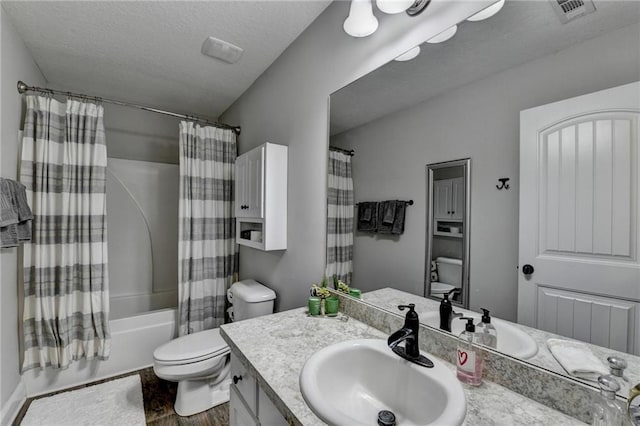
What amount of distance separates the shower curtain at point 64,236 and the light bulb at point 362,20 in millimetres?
1989

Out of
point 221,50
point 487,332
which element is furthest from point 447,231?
point 221,50

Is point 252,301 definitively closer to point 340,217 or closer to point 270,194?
point 270,194

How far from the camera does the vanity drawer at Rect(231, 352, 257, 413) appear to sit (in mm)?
938

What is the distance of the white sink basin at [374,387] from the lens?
0.66m

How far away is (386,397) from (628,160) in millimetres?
876

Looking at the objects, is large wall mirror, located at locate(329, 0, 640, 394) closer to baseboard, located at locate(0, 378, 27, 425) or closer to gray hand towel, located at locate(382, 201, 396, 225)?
gray hand towel, located at locate(382, 201, 396, 225)

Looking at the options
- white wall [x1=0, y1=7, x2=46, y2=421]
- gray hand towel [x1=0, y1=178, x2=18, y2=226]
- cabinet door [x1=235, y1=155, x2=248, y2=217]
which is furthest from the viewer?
cabinet door [x1=235, y1=155, x2=248, y2=217]

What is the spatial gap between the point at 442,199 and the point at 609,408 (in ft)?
2.13

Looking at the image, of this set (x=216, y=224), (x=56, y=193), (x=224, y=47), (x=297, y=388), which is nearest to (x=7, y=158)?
(x=56, y=193)

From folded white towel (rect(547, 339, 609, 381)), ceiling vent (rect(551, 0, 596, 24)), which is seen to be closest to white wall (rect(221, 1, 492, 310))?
ceiling vent (rect(551, 0, 596, 24))

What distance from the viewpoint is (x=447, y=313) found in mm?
954

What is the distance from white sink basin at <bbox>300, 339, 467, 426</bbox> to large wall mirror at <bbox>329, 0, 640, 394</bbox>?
0.87 feet

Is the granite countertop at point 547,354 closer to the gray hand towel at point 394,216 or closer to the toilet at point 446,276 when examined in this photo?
the toilet at point 446,276

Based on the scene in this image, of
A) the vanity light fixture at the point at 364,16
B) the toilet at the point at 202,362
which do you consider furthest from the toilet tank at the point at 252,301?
the vanity light fixture at the point at 364,16
